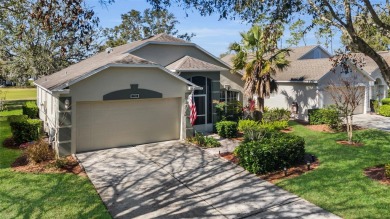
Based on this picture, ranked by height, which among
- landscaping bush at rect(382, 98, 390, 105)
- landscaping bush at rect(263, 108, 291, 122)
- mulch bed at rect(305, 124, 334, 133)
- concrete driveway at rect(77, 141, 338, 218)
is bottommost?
concrete driveway at rect(77, 141, 338, 218)

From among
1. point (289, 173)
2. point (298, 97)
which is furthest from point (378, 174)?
point (298, 97)

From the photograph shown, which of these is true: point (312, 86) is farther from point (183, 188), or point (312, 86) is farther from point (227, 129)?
point (183, 188)

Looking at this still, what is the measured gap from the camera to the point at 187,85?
689 inches

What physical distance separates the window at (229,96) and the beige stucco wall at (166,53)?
3.10 metres

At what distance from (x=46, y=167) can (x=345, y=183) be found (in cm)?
1162

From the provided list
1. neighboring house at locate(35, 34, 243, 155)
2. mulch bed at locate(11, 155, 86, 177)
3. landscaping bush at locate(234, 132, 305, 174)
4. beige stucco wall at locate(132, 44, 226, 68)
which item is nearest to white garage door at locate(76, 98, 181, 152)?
neighboring house at locate(35, 34, 243, 155)

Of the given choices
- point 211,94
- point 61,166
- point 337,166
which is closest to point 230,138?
point 211,94

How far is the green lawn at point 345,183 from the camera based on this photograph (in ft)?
28.6

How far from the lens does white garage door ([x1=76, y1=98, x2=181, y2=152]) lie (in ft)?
49.5

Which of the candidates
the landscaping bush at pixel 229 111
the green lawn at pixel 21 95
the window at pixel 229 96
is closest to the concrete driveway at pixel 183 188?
the landscaping bush at pixel 229 111

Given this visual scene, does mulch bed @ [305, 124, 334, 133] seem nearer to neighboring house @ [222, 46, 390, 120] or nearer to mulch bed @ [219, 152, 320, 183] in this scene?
neighboring house @ [222, 46, 390, 120]

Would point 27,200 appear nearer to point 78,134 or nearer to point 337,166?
point 78,134

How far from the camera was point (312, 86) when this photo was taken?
25.1 metres

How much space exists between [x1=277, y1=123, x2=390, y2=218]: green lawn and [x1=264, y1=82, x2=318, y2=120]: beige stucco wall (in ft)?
28.3
